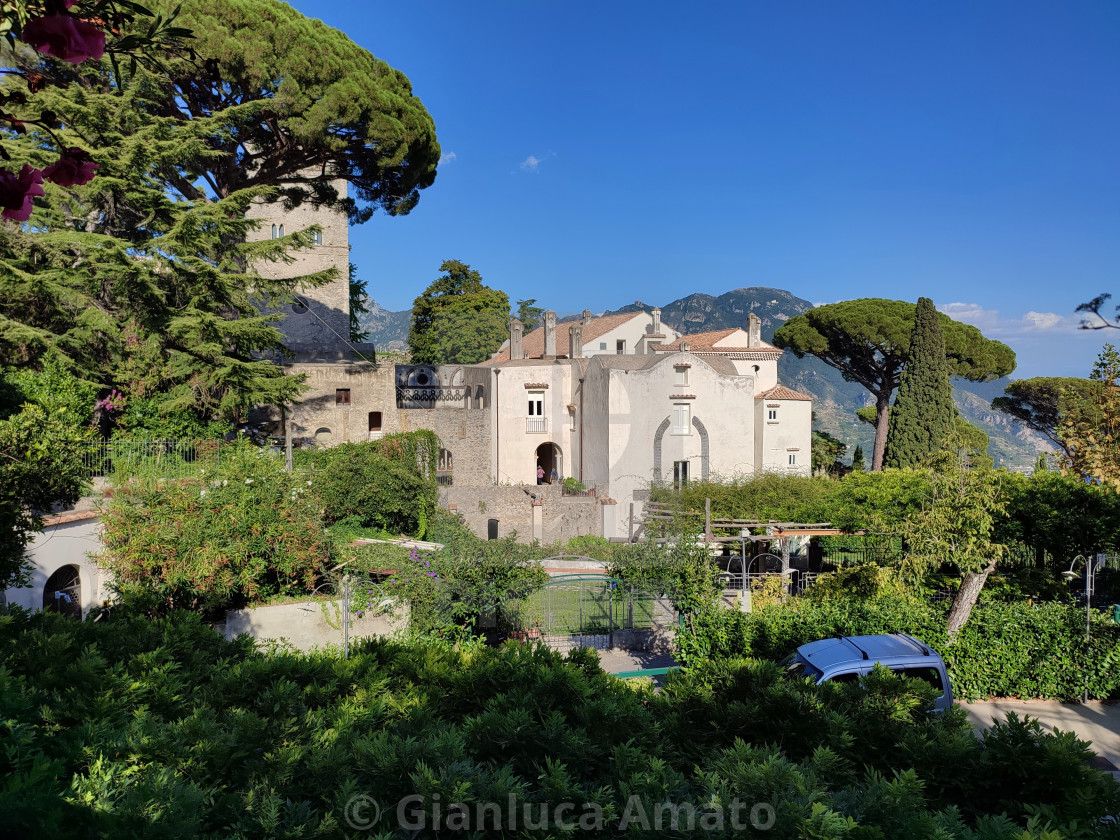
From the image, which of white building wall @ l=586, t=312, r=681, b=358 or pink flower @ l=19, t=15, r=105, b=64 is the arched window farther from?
pink flower @ l=19, t=15, r=105, b=64

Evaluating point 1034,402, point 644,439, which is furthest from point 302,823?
point 1034,402

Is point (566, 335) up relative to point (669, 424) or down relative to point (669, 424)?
up

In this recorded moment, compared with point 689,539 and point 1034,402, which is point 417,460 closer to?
point 689,539

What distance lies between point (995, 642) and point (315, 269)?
31239 millimetres

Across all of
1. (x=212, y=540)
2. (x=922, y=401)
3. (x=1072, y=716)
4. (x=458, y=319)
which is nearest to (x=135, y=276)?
(x=212, y=540)

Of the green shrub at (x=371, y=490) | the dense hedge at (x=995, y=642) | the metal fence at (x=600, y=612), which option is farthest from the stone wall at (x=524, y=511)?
the dense hedge at (x=995, y=642)

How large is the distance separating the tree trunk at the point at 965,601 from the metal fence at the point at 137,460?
13.6 meters

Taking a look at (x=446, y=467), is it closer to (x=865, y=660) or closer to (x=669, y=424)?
(x=669, y=424)

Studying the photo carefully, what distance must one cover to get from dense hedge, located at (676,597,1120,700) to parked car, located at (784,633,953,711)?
7.12 feet

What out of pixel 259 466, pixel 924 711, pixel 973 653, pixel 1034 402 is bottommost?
pixel 973 653

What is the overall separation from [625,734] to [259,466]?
32.3 feet

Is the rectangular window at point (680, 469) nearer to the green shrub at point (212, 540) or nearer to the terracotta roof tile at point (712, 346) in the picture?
the terracotta roof tile at point (712, 346)

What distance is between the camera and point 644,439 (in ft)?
97.8

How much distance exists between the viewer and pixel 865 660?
833 cm
